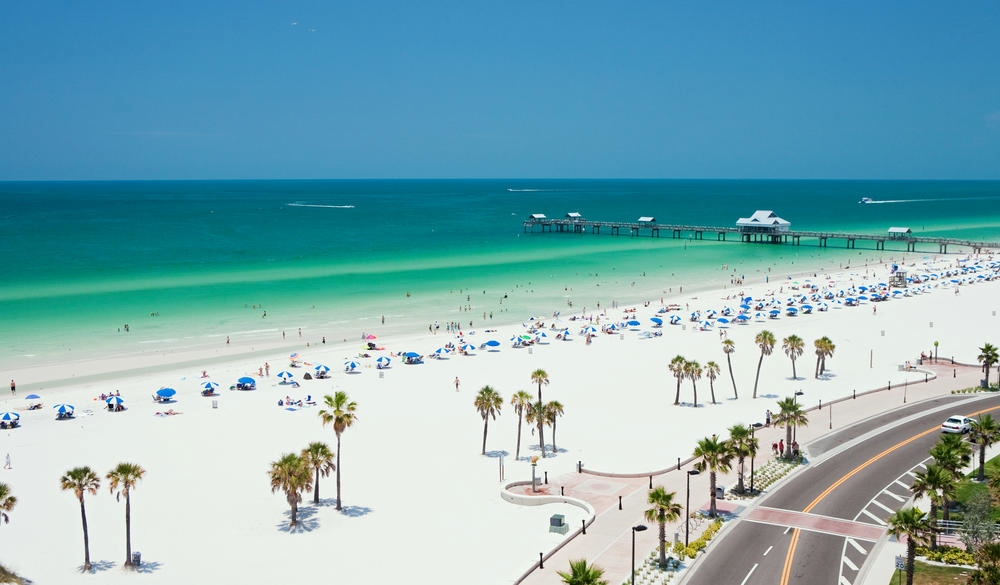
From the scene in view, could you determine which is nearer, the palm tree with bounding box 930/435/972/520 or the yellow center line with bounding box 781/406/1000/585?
the yellow center line with bounding box 781/406/1000/585

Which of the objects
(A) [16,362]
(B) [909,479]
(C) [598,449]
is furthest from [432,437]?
(A) [16,362]

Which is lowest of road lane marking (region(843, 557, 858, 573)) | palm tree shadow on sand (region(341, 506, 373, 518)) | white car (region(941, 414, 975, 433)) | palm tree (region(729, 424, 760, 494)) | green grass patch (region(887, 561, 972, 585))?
palm tree shadow on sand (region(341, 506, 373, 518))

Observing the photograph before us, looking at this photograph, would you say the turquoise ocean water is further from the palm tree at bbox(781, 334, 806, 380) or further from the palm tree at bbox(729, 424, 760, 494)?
the palm tree at bbox(729, 424, 760, 494)

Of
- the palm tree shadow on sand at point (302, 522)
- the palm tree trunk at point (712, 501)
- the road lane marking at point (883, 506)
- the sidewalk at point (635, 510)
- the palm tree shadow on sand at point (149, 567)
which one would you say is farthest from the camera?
the palm tree shadow on sand at point (302, 522)

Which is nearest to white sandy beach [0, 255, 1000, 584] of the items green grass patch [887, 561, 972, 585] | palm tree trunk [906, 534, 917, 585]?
green grass patch [887, 561, 972, 585]

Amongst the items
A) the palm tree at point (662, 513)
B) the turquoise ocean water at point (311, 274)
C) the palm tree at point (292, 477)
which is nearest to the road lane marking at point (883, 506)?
the palm tree at point (662, 513)

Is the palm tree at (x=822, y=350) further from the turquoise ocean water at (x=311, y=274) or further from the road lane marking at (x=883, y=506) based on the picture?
the turquoise ocean water at (x=311, y=274)
